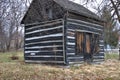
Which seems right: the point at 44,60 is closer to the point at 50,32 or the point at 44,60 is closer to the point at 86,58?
the point at 50,32

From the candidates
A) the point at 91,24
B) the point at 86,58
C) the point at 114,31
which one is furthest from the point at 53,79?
the point at 114,31

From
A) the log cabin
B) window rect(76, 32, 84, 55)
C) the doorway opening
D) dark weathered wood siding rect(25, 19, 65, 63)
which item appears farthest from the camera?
the doorway opening

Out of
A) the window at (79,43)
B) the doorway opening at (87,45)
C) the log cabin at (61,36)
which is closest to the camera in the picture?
the log cabin at (61,36)

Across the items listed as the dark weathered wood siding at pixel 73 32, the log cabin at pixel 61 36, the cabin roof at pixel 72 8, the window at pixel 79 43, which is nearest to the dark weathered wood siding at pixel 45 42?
the log cabin at pixel 61 36

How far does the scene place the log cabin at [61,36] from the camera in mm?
14570

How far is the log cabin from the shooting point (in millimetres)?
14570

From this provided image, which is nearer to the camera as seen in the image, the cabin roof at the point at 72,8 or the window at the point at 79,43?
the cabin roof at the point at 72,8

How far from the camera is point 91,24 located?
57.0 ft

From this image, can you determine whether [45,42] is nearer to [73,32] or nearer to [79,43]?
[73,32]

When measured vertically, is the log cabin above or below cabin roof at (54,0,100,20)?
below

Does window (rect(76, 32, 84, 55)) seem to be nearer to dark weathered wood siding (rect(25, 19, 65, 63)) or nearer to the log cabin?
the log cabin

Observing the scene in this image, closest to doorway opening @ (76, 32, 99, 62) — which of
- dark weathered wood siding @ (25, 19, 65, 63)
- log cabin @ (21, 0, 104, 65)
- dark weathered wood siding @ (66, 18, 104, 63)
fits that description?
log cabin @ (21, 0, 104, 65)

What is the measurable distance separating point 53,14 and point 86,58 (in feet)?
12.9

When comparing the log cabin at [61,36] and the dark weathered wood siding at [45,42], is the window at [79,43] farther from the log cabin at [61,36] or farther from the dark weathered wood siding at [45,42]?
the dark weathered wood siding at [45,42]
